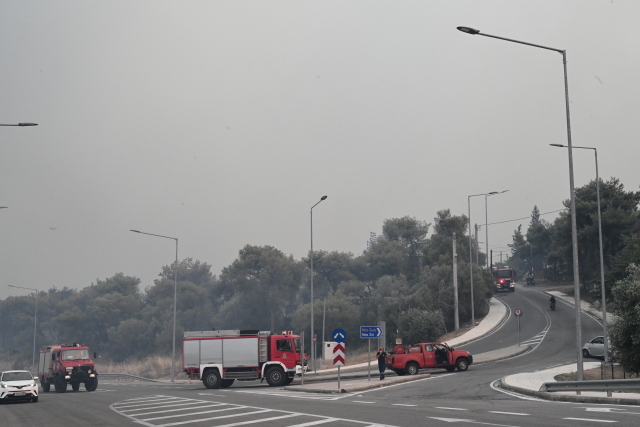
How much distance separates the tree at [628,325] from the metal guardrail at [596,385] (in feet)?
19.8

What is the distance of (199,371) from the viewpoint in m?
34.5

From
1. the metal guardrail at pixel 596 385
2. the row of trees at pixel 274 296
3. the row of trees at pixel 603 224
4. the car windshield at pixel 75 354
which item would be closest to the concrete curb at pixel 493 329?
the row of trees at pixel 274 296

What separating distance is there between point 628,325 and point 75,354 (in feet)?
98.3

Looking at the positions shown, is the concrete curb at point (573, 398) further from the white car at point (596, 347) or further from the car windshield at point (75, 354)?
the car windshield at point (75, 354)

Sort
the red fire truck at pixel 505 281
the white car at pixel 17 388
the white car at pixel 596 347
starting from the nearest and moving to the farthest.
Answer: the white car at pixel 17 388 < the white car at pixel 596 347 < the red fire truck at pixel 505 281

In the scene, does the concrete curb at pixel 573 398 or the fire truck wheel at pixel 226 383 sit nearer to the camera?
the concrete curb at pixel 573 398

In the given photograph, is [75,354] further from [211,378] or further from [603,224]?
[603,224]

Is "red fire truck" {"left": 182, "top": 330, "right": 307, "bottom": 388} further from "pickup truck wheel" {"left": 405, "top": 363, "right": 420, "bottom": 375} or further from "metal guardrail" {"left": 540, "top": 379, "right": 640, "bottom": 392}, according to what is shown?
"metal guardrail" {"left": 540, "top": 379, "right": 640, "bottom": 392}

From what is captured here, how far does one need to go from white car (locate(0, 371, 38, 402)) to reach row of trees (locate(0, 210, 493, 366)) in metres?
48.4

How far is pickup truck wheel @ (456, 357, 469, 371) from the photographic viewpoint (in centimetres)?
3519

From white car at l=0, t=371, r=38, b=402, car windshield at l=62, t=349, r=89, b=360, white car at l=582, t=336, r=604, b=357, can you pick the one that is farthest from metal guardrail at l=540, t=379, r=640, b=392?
car windshield at l=62, t=349, r=89, b=360

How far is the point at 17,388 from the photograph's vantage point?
26.2m

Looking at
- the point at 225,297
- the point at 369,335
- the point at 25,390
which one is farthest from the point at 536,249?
the point at 25,390

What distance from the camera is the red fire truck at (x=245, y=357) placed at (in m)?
33.9
